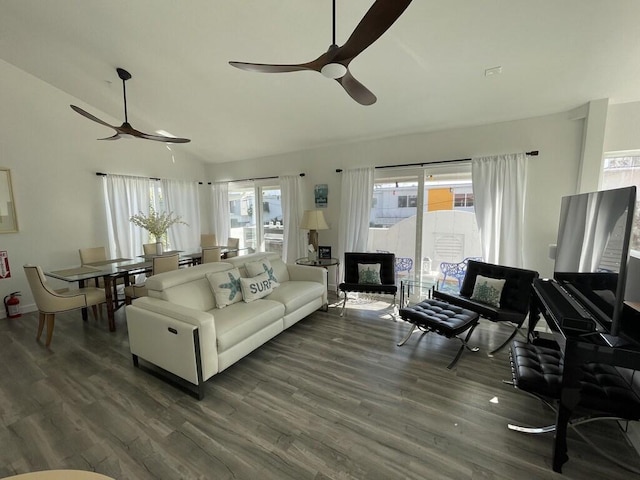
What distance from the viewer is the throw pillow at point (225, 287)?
2.73 metres

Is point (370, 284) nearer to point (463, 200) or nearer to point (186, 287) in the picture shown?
point (463, 200)

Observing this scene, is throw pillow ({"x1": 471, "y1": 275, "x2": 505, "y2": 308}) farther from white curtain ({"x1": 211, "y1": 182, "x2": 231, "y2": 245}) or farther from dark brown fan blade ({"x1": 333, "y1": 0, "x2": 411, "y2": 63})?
white curtain ({"x1": 211, "y1": 182, "x2": 231, "y2": 245})

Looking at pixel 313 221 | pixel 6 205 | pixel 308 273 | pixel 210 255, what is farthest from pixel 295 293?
pixel 6 205

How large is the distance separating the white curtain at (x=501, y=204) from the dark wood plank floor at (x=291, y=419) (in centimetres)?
131

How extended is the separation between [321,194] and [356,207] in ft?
2.50

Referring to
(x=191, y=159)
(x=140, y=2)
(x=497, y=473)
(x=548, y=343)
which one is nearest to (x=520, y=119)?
(x=548, y=343)

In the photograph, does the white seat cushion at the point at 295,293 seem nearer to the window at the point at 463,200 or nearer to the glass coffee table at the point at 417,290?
the glass coffee table at the point at 417,290

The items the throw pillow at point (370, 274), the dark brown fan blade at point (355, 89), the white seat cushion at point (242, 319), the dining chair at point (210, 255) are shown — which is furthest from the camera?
the dining chair at point (210, 255)

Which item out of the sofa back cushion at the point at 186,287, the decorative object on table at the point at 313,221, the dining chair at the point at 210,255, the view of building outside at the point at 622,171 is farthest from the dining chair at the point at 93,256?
the view of building outside at the point at 622,171

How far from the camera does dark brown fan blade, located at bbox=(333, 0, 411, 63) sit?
1.16 meters

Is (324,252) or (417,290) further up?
(324,252)

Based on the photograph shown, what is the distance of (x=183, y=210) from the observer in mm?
5750

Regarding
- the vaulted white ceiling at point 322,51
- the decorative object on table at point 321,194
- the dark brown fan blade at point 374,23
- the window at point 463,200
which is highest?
the vaulted white ceiling at point 322,51

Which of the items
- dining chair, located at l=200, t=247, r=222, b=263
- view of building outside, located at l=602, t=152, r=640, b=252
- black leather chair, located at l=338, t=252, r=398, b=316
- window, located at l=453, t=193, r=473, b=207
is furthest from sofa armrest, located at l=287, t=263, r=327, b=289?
view of building outside, located at l=602, t=152, r=640, b=252
